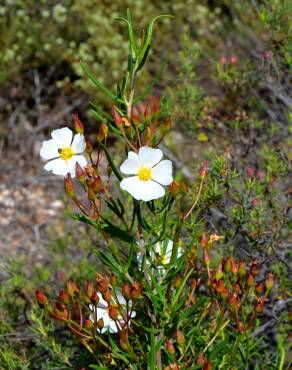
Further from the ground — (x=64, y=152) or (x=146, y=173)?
(x=64, y=152)

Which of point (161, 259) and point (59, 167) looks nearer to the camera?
point (59, 167)

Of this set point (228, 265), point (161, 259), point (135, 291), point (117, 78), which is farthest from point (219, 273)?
point (117, 78)

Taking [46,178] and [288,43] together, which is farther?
[46,178]

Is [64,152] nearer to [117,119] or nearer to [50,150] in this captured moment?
[50,150]

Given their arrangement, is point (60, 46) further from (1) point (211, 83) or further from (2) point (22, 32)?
(1) point (211, 83)

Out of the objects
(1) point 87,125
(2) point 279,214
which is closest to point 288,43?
(2) point 279,214

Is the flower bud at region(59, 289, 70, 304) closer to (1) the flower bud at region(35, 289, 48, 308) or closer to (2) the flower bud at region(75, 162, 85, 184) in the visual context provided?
(1) the flower bud at region(35, 289, 48, 308)

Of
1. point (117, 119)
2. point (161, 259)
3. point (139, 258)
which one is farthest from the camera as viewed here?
point (139, 258)

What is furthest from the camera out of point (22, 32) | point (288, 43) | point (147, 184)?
point (22, 32)
